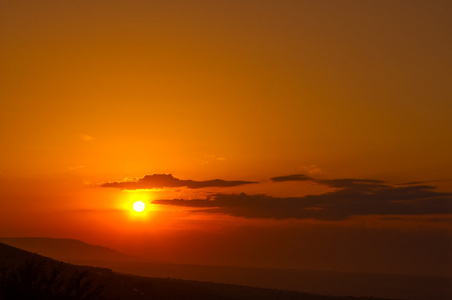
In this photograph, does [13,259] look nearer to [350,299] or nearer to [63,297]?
[63,297]

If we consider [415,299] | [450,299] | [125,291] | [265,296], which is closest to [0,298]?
[125,291]

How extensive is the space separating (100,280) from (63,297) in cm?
2368

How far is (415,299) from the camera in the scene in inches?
6260

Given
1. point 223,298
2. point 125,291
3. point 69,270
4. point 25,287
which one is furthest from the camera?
point 223,298

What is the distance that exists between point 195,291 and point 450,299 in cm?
16192

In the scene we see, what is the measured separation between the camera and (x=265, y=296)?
7681 centimetres

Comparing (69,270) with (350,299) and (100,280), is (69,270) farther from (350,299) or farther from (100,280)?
(350,299)

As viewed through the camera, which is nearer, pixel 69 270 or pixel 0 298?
pixel 0 298

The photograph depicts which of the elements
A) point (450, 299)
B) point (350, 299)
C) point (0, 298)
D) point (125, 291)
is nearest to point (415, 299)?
point (450, 299)

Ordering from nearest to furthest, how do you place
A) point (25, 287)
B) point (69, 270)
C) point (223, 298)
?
point (25, 287), point (69, 270), point (223, 298)

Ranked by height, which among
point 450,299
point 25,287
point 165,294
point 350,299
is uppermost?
point 25,287

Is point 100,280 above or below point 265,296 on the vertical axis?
above

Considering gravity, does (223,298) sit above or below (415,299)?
above

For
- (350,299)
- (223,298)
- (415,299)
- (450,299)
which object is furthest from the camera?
(450,299)
